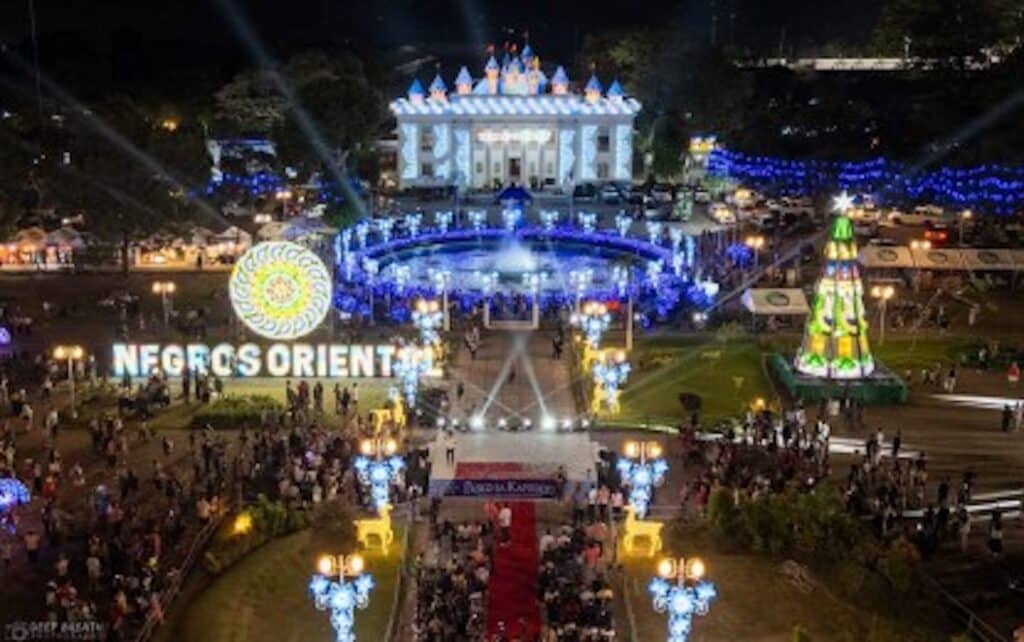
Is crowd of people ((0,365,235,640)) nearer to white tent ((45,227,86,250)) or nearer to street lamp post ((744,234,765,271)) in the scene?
white tent ((45,227,86,250))

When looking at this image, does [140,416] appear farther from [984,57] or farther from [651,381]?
[984,57]

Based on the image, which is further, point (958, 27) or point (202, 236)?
point (958, 27)

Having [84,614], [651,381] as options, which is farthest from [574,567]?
[651,381]

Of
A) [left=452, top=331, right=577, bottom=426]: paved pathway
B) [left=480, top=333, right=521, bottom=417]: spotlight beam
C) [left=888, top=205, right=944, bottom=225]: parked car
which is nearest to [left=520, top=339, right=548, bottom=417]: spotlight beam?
[left=452, top=331, right=577, bottom=426]: paved pathway

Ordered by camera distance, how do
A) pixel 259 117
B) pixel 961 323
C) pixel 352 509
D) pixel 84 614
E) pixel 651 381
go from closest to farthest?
pixel 84 614 < pixel 352 509 < pixel 651 381 < pixel 961 323 < pixel 259 117

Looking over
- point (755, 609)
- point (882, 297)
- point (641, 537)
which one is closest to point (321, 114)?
point (882, 297)

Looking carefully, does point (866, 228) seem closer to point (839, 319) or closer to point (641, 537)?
point (839, 319)
